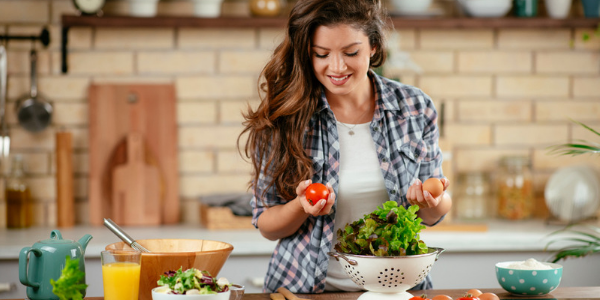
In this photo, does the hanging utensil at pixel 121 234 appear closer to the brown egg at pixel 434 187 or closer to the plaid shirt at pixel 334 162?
the plaid shirt at pixel 334 162

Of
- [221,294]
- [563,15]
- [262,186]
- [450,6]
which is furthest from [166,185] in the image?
[563,15]

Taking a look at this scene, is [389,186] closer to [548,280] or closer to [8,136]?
[548,280]

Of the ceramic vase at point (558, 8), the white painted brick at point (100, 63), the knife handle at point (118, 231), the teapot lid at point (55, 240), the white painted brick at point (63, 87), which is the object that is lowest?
the teapot lid at point (55, 240)

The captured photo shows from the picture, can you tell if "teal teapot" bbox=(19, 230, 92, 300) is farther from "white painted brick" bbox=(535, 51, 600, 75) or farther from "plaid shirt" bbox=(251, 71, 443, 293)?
"white painted brick" bbox=(535, 51, 600, 75)

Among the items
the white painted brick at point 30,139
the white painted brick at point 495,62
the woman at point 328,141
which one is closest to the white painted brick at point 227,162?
the white painted brick at point 30,139

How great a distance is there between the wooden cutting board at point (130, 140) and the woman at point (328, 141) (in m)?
1.22

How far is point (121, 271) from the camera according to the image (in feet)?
4.18

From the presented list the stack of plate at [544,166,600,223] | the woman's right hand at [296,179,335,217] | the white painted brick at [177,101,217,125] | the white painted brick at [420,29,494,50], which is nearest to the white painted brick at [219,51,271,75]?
the white painted brick at [177,101,217,125]

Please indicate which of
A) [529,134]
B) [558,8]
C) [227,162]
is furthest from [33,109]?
[558,8]

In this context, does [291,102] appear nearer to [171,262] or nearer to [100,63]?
[171,262]

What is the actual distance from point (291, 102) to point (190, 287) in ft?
2.17

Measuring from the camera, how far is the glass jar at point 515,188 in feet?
9.65

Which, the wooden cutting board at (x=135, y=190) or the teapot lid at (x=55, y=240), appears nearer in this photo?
the teapot lid at (x=55, y=240)

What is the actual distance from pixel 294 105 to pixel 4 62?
1.60m
